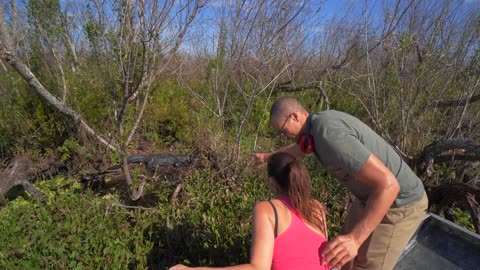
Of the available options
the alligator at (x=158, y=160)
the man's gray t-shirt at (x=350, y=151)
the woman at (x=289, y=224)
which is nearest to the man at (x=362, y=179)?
the man's gray t-shirt at (x=350, y=151)

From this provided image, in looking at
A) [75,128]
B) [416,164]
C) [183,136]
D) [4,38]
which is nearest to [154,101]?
[183,136]

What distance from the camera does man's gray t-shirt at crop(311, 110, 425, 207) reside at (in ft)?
4.80

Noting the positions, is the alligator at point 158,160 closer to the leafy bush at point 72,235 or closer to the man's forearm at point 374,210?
the leafy bush at point 72,235

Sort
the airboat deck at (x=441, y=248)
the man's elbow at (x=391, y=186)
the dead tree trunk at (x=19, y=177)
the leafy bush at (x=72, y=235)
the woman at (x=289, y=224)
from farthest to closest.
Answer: the dead tree trunk at (x=19, y=177) < the leafy bush at (x=72, y=235) < the airboat deck at (x=441, y=248) < the woman at (x=289, y=224) < the man's elbow at (x=391, y=186)

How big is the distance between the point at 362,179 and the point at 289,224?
382 millimetres

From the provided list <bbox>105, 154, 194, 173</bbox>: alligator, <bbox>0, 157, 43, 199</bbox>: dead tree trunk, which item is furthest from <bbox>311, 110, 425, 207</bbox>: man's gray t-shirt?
<bbox>0, 157, 43, 199</bbox>: dead tree trunk

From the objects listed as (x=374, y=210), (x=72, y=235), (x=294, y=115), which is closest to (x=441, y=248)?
(x=374, y=210)

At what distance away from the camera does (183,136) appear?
18.1ft

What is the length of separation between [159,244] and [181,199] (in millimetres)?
685

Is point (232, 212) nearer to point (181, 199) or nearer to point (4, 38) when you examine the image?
point (181, 199)

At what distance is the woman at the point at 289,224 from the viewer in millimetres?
1530

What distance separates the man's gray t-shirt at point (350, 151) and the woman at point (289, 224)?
17cm

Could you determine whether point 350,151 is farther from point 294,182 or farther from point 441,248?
point 441,248

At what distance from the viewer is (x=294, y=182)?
160 centimetres
